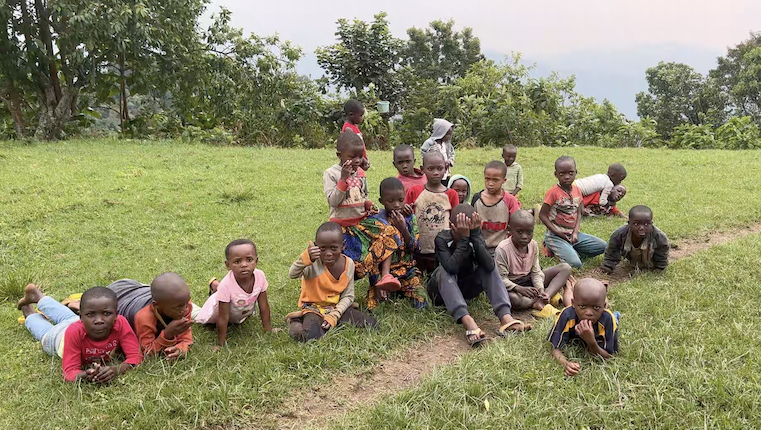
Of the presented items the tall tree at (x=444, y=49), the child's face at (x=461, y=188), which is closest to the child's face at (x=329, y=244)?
the child's face at (x=461, y=188)

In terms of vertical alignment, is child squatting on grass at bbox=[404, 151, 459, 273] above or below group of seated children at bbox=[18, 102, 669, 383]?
above

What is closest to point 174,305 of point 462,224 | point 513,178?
point 462,224

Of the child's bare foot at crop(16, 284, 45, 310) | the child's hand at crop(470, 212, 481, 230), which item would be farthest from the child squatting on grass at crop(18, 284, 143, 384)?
the child's hand at crop(470, 212, 481, 230)

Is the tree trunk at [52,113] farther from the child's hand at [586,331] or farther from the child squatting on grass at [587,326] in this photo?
the child's hand at [586,331]

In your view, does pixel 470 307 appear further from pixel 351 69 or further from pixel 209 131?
pixel 351 69

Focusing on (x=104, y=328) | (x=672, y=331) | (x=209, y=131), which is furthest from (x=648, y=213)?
(x=209, y=131)

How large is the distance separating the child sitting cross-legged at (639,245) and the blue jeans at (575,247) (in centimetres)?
22

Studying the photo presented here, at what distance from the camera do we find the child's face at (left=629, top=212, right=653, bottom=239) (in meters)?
4.99

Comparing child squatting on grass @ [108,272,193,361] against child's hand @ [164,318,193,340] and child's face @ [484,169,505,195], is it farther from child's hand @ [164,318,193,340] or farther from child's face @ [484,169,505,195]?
child's face @ [484,169,505,195]

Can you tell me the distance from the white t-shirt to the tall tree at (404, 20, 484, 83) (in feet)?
71.0

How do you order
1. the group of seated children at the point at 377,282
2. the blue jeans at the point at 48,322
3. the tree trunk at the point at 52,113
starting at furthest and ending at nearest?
the tree trunk at the point at 52,113 < the blue jeans at the point at 48,322 < the group of seated children at the point at 377,282

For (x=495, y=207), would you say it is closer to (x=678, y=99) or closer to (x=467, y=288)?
(x=467, y=288)

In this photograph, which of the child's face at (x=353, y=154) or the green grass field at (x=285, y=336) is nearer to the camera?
the green grass field at (x=285, y=336)

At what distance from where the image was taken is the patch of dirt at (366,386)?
311 centimetres
